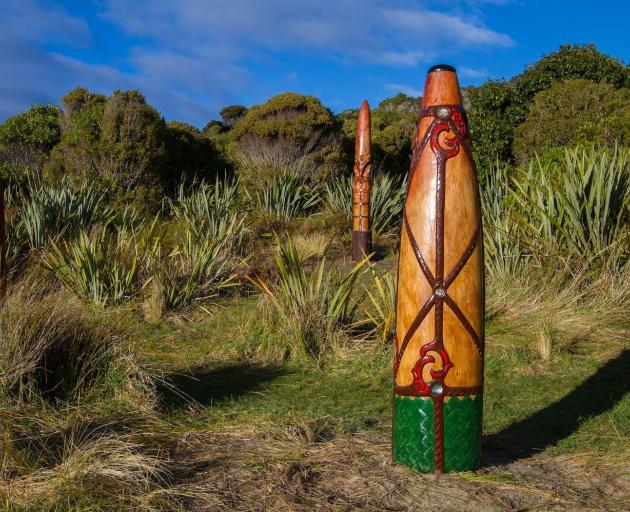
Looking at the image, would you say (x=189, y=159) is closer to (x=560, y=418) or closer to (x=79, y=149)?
(x=79, y=149)

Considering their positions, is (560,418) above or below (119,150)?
below

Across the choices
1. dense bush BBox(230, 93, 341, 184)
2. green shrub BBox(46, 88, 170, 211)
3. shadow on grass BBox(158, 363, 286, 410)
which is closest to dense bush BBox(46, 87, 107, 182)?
green shrub BBox(46, 88, 170, 211)

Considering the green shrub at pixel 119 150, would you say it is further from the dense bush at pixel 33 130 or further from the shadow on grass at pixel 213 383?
the shadow on grass at pixel 213 383

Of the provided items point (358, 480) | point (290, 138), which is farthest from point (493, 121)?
point (358, 480)

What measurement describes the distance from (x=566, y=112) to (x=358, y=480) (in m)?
13.1

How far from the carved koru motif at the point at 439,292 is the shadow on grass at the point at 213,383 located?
1.92 metres

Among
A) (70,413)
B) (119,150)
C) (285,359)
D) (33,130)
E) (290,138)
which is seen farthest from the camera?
(33,130)

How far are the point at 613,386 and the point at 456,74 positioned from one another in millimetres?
3248

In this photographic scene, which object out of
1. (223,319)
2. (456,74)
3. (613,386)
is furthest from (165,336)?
(456,74)

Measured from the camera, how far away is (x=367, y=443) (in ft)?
13.2

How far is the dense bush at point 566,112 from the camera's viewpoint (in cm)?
1458

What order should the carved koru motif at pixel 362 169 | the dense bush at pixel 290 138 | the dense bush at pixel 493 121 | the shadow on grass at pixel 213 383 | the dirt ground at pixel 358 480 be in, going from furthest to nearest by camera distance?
the dense bush at pixel 290 138, the dense bush at pixel 493 121, the carved koru motif at pixel 362 169, the shadow on grass at pixel 213 383, the dirt ground at pixel 358 480

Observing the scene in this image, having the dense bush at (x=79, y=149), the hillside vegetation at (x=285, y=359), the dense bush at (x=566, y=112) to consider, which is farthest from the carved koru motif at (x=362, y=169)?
the dense bush at (x=79, y=149)

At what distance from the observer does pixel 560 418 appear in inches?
191
